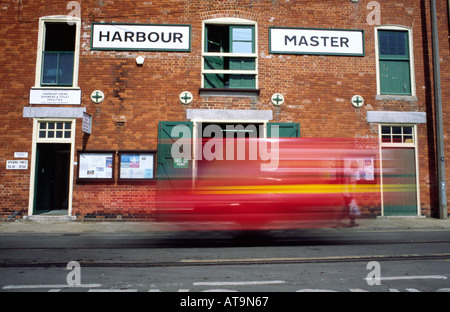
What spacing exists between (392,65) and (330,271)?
10.2 meters

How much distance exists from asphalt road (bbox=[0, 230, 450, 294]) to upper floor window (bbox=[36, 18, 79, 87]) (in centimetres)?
569

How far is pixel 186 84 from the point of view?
11.4 m

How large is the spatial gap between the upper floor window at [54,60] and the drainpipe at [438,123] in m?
12.8

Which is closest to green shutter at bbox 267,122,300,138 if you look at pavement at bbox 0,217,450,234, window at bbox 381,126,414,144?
window at bbox 381,126,414,144

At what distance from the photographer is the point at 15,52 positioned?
1127cm

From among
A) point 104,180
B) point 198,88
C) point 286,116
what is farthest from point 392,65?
point 104,180

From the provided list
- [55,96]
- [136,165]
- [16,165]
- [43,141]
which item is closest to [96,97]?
[55,96]

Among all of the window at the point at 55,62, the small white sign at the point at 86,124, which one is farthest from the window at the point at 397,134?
the window at the point at 55,62

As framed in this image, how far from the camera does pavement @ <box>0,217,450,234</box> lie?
29.8ft

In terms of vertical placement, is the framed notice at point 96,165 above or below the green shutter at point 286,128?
below

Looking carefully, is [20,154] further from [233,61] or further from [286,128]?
[286,128]

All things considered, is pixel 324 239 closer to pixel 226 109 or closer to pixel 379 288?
pixel 379 288

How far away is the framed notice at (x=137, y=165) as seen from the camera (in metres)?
11.0

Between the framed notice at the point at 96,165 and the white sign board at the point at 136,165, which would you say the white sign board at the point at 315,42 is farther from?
the framed notice at the point at 96,165
